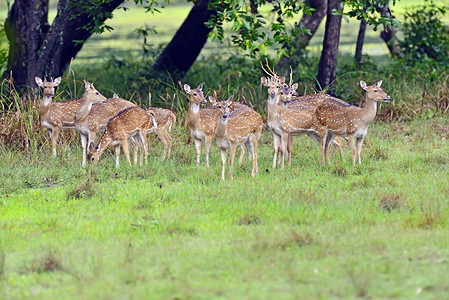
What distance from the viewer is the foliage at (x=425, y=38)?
17406 millimetres

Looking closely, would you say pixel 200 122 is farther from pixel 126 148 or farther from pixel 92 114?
pixel 92 114

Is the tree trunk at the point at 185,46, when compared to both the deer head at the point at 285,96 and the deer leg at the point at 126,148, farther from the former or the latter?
the deer leg at the point at 126,148

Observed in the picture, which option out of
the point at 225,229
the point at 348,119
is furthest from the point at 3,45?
the point at 225,229

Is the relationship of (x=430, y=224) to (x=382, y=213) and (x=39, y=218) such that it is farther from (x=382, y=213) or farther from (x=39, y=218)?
(x=39, y=218)

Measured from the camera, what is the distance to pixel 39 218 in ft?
29.1

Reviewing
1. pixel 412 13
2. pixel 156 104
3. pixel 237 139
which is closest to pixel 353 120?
pixel 237 139

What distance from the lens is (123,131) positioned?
11883 mm

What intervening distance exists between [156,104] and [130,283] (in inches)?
372

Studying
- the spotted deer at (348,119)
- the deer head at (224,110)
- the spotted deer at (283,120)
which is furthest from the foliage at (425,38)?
the deer head at (224,110)

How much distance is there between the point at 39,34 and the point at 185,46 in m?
3.21

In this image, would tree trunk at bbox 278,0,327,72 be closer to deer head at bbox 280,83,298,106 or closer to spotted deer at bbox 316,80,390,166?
deer head at bbox 280,83,298,106

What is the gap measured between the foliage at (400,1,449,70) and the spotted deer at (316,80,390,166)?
596 cm

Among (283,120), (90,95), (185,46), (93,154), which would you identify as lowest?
(93,154)

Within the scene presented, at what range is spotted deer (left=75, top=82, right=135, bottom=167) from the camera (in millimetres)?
12375
